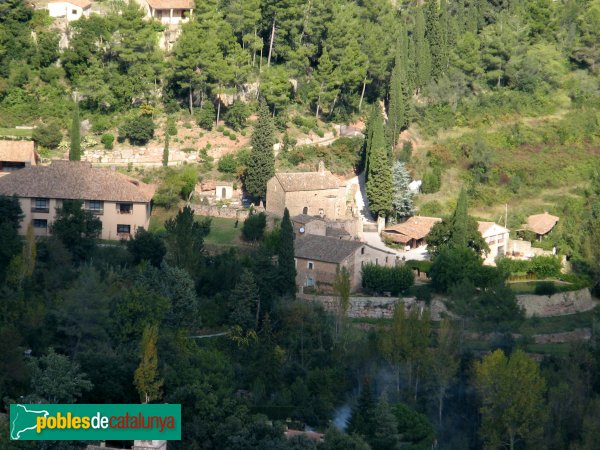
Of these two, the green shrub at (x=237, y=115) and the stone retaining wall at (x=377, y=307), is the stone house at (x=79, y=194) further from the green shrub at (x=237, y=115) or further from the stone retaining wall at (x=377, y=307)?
the green shrub at (x=237, y=115)

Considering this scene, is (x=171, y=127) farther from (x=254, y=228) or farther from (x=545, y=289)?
(x=545, y=289)

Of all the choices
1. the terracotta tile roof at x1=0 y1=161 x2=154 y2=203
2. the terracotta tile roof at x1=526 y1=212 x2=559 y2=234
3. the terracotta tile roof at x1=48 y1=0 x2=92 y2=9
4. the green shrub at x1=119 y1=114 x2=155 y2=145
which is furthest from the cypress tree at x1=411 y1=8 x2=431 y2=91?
the terracotta tile roof at x1=0 y1=161 x2=154 y2=203

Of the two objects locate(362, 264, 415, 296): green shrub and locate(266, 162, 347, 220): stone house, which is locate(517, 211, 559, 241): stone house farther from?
locate(362, 264, 415, 296): green shrub

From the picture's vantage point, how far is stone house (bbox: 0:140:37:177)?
66.5m

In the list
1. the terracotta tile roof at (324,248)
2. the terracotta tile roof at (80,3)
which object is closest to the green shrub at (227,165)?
the terracotta tile roof at (324,248)

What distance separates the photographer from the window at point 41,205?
62.3m

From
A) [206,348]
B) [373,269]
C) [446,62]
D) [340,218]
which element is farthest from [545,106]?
[206,348]

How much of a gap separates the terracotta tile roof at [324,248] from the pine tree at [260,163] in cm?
564

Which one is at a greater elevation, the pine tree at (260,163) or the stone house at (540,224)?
the pine tree at (260,163)

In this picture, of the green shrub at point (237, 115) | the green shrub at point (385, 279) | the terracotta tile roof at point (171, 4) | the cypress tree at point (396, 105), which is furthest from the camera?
the terracotta tile roof at point (171, 4)

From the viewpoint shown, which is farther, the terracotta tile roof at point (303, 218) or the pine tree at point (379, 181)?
the pine tree at point (379, 181)

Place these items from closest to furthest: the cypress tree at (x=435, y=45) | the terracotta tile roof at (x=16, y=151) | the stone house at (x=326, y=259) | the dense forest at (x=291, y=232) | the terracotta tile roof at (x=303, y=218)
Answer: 1. the dense forest at (x=291, y=232)
2. the stone house at (x=326, y=259)
3. the terracotta tile roof at (x=303, y=218)
4. the terracotta tile roof at (x=16, y=151)
5. the cypress tree at (x=435, y=45)

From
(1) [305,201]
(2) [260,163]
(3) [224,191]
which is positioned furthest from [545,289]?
(3) [224,191]

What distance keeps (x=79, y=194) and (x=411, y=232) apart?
49.6ft
